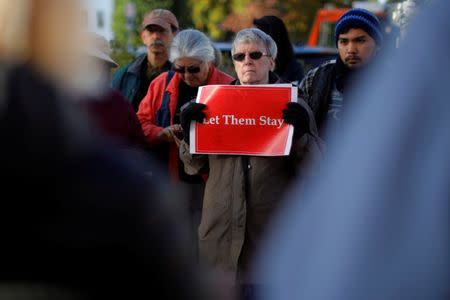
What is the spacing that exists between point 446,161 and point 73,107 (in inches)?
28.1

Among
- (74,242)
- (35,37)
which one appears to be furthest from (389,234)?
(35,37)

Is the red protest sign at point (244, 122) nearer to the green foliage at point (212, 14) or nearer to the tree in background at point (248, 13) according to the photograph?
the tree in background at point (248, 13)

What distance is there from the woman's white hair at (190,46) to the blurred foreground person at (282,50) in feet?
3.18

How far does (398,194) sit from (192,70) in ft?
11.9

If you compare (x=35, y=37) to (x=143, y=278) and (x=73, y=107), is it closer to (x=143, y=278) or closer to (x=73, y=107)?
(x=73, y=107)

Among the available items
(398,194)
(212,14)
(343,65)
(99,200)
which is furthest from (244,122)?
(212,14)

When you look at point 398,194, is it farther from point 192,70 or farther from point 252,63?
point 192,70

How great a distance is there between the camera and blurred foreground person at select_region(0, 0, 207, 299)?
1411 millimetres

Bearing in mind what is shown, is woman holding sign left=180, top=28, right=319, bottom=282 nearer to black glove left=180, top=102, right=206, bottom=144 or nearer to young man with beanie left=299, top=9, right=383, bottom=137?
black glove left=180, top=102, right=206, bottom=144

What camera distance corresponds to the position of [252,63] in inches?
183

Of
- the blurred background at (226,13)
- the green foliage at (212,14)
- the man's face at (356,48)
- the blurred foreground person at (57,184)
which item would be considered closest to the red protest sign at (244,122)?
the man's face at (356,48)

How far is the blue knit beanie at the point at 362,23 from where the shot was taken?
4863 mm

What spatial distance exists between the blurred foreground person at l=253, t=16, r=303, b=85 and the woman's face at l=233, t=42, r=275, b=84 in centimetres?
140

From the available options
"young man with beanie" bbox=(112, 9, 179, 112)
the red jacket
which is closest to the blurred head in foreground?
the red jacket
